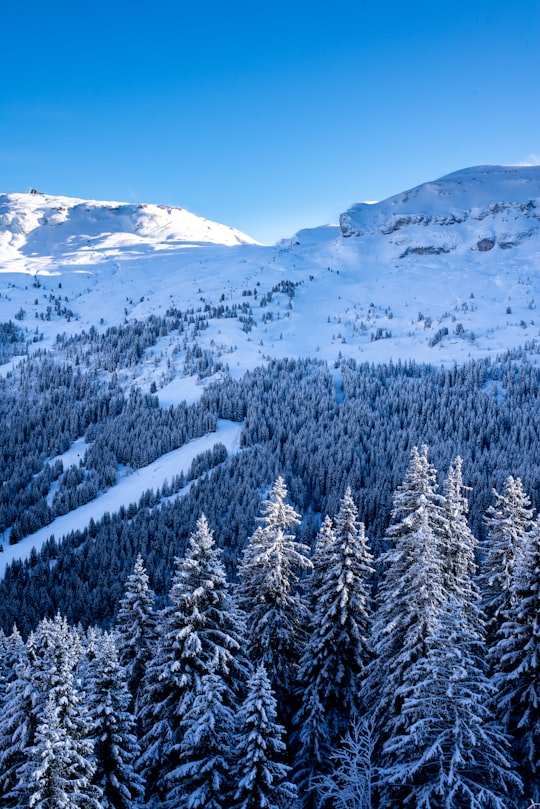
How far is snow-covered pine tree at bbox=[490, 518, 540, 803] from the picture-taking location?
1802cm

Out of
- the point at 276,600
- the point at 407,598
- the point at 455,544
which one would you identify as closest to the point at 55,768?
the point at 276,600

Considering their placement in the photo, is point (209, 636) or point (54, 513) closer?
point (209, 636)

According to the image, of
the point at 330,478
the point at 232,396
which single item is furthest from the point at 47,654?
the point at 232,396

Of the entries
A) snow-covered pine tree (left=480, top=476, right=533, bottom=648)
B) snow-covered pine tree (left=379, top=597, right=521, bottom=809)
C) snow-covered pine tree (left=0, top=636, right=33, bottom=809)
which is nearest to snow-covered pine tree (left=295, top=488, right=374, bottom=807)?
snow-covered pine tree (left=480, top=476, right=533, bottom=648)

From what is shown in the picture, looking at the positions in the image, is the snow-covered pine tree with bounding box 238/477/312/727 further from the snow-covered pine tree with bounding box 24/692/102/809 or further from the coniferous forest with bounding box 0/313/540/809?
the snow-covered pine tree with bounding box 24/692/102/809

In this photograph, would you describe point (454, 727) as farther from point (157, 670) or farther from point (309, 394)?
point (309, 394)

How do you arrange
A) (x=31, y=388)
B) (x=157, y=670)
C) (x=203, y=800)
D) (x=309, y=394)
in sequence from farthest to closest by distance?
(x=31, y=388) → (x=309, y=394) → (x=157, y=670) → (x=203, y=800)

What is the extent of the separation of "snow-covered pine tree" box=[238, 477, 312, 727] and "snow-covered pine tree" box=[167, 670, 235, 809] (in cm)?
750

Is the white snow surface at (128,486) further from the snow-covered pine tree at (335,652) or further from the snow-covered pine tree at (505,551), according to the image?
the snow-covered pine tree at (505,551)

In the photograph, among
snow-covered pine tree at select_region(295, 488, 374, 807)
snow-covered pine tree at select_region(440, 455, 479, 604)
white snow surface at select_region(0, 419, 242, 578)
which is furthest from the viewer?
white snow surface at select_region(0, 419, 242, 578)

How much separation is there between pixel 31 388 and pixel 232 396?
267 feet

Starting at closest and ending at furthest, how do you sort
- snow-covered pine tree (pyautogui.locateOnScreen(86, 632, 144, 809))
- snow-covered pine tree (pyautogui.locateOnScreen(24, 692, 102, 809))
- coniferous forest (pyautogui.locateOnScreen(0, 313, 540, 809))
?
snow-covered pine tree (pyautogui.locateOnScreen(24, 692, 102, 809)) → coniferous forest (pyautogui.locateOnScreen(0, 313, 540, 809)) → snow-covered pine tree (pyautogui.locateOnScreen(86, 632, 144, 809))

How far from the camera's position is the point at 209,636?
2286 cm

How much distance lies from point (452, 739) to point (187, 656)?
10.6 m
